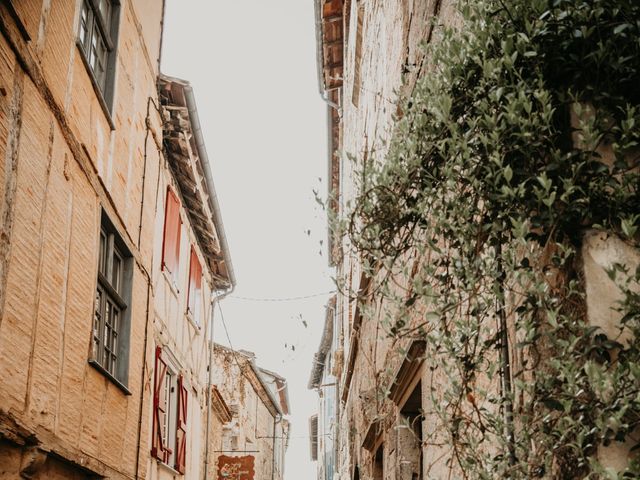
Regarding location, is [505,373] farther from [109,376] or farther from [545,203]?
[109,376]

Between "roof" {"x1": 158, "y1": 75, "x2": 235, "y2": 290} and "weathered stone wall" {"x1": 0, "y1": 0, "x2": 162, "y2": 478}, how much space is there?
8.56 feet

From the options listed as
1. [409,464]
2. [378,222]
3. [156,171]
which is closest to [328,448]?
[156,171]

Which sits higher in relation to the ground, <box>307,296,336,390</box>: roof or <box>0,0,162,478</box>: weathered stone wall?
<box>307,296,336,390</box>: roof

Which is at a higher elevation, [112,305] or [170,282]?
[170,282]

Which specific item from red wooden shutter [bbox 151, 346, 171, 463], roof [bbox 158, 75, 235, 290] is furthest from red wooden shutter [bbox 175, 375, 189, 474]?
roof [bbox 158, 75, 235, 290]

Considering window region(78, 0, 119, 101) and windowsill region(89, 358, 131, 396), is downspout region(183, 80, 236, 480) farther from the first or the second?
windowsill region(89, 358, 131, 396)

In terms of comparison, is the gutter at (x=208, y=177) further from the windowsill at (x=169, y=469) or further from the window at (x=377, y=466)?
the window at (x=377, y=466)

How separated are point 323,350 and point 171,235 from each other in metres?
21.5

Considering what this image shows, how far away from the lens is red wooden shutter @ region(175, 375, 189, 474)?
12934 millimetres

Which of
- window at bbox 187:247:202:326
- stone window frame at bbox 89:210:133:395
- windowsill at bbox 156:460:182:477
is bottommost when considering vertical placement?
windowsill at bbox 156:460:182:477

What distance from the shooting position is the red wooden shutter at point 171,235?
38.5ft

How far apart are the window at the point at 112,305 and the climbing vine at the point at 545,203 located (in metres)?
5.31

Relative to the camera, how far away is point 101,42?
26.5 ft

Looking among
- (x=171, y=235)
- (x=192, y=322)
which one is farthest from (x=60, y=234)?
(x=192, y=322)
